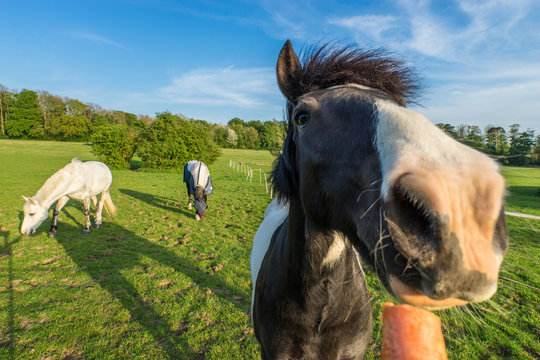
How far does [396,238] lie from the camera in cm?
84

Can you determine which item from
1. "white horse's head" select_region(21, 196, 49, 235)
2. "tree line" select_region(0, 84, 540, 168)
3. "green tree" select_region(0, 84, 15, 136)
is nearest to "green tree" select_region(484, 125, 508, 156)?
"tree line" select_region(0, 84, 540, 168)

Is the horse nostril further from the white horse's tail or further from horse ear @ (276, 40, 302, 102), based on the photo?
the white horse's tail

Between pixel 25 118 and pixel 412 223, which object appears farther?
pixel 25 118

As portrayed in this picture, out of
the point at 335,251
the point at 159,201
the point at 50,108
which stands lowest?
the point at 159,201

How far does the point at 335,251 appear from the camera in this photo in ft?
5.31

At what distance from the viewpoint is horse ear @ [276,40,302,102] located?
6.05ft

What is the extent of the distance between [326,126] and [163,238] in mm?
7940

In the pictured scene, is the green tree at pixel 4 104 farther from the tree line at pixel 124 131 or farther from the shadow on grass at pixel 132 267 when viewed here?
the shadow on grass at pixel 132 267

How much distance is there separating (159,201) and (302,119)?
44.2 feet

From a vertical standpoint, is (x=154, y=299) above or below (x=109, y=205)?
below

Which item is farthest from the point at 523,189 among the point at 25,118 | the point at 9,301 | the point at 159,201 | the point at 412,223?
the point at 25,118

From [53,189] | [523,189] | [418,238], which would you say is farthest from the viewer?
[523,189]

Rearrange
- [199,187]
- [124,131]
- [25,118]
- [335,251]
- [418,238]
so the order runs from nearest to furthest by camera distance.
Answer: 1. [418,238]
2. [335,251]
3. [199,187]
4. [124,131]
5. [25,118]

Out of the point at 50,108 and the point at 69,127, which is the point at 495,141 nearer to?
the point at 69,127
